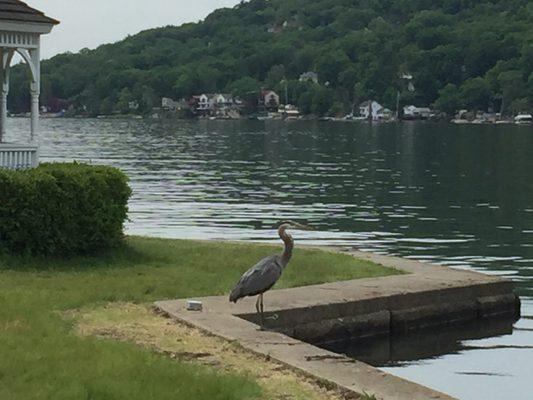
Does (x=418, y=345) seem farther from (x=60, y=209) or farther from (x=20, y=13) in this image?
(x=20, y=13)

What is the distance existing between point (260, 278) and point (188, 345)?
167 cm

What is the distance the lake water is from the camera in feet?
55.8

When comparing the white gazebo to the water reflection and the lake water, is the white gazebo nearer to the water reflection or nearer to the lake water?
the water reflection

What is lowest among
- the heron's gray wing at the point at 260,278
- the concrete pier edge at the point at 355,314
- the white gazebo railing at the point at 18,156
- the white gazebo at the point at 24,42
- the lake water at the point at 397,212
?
the lake water at the point at 397,212

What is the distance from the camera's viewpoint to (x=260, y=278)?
14680mm

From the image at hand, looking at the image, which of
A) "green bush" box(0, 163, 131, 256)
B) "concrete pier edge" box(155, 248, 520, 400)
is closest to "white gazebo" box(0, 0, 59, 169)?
"green bush" box(0, 163, 131, 256)

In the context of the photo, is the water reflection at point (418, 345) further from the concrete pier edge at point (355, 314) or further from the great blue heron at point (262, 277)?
the great blue heron at point (262, 277)

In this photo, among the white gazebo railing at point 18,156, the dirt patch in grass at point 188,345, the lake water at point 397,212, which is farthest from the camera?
A: the white gazebo railing at point 18,156

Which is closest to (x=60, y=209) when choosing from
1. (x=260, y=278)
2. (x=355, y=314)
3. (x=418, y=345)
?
(x=355, y=314)

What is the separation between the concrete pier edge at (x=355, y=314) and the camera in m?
12.1

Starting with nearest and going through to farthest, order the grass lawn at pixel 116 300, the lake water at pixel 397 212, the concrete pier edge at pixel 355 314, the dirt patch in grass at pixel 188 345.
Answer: the grass lawn at pixel 116 300, the dirt patch in grass at pixel 188 345, the concrete pier edge at pixel 355 314, the lake water at pixel 397 212

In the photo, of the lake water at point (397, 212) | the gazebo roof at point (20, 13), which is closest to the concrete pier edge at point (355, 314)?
the lake water at point (397, 212)

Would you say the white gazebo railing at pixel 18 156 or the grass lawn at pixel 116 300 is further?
the white gazebo railing at pixel 18 156

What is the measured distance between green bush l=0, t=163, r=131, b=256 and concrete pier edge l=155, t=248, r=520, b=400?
367 centimetres
